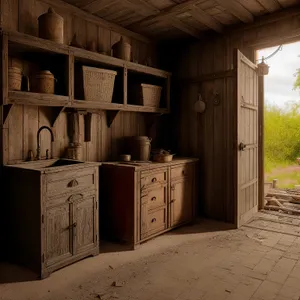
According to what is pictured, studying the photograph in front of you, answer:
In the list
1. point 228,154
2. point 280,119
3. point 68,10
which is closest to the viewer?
point 68,10

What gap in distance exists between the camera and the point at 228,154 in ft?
12.8

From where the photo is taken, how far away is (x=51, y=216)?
8.05 feet

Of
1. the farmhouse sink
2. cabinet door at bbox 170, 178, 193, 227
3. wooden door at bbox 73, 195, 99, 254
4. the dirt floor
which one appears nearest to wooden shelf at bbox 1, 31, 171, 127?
the farmhouse sink

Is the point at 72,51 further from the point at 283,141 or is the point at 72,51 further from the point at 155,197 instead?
the point at 283,141

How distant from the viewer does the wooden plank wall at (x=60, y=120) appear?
9.05 ft

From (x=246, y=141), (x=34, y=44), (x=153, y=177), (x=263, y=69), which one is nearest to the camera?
(x=34, y=44)

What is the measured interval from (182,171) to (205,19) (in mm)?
1845

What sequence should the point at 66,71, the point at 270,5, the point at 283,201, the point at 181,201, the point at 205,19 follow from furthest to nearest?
1. the point at 283,201
2. the point at 181,201
3. the point at 205,19
4. the point at 270,5
5. the point at 66,71

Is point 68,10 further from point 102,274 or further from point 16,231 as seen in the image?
point 102,274

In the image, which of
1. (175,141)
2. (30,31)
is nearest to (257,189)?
(175,141)

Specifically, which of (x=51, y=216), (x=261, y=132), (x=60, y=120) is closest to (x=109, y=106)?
(x=60, y=120)

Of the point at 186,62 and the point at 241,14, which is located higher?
the point at 241,14

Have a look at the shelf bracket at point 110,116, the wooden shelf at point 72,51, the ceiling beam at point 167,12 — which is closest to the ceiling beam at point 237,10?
the ceiling beam at point 167,12

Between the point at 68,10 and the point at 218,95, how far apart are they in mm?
2093
